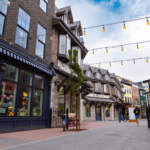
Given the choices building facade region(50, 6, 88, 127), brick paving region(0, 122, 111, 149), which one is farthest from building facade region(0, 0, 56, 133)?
brick paving region(0, 122, 111, 149)

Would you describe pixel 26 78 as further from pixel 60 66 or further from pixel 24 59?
pixel 60 66

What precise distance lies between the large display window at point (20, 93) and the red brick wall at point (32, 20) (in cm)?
162

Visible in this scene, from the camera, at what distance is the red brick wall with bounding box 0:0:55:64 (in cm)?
891

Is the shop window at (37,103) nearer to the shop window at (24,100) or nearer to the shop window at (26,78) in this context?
the shop window at (24,100)

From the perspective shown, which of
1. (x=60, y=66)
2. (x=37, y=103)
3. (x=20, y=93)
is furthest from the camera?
(x=60, y=66)

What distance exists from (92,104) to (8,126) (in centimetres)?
2361

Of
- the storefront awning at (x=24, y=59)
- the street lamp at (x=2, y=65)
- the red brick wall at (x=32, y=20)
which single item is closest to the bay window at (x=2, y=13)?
the red brick wall at (x=32, y=20)

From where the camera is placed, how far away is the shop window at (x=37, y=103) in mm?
10664

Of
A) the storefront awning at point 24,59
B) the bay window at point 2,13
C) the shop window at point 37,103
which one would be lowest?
the shop window at point 37,103

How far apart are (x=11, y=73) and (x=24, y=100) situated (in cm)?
198

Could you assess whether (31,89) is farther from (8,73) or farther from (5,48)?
(5,48)

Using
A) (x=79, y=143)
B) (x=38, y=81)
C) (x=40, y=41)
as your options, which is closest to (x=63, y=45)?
(x=40, y=41)

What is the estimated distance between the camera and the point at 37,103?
433 inches

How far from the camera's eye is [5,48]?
7879 millimetres
